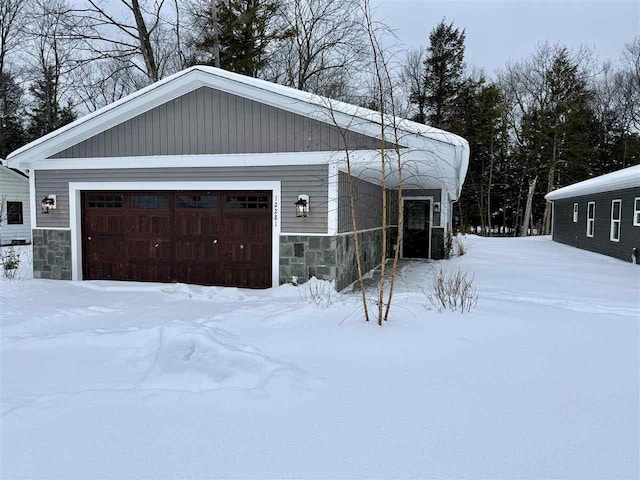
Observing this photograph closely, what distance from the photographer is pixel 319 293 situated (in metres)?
6.33

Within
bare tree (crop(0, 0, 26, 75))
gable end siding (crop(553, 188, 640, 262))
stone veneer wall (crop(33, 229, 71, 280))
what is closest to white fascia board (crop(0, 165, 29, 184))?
bare tree (crop(0, 0, 26, 75))

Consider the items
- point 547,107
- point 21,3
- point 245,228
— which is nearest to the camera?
point 245,228

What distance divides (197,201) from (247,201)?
0.95m

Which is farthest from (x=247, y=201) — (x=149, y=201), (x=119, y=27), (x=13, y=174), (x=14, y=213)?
(x=13, y=174)

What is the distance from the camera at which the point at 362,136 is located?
21.2 feet

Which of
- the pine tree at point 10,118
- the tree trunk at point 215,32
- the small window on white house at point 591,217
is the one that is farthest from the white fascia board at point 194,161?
the pine tree at point 10,118

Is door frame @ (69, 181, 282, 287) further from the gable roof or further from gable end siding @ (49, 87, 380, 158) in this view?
the gable roof

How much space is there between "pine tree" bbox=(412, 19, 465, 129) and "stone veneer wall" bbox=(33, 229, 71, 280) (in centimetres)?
1952

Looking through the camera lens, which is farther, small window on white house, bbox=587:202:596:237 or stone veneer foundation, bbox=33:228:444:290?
small window on white house, bbox=587:202:596:237

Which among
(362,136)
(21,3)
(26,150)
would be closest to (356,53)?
(362,136)

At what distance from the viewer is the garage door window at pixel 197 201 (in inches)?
290

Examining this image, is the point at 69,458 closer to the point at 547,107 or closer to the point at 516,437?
the point at 516,437

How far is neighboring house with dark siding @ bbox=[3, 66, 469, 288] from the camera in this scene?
21.8ft

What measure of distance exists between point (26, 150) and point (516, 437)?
8.77 metres
